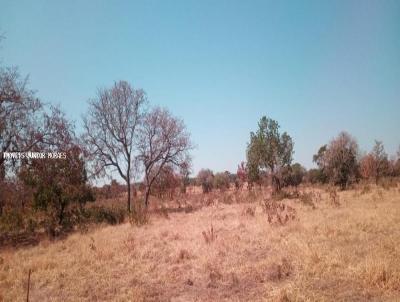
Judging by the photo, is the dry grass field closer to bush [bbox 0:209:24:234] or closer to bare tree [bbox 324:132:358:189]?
bush [bbox 0:209:24:234]

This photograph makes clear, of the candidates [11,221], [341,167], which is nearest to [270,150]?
[341,167]

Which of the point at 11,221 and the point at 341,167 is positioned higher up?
the point at 341,167

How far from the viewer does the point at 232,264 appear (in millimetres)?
7848

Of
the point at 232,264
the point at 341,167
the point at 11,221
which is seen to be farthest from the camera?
the point at 341,167

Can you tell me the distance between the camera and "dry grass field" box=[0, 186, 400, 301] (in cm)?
606

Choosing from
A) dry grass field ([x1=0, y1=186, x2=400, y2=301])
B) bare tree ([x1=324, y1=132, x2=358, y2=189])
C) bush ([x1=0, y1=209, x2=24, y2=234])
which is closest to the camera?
dry grass field ([x1=0, y1=186, x2=400, y2=301])

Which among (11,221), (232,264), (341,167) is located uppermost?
(341,167)

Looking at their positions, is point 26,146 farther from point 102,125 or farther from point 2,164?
point 102,125

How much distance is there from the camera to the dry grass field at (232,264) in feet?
19.9

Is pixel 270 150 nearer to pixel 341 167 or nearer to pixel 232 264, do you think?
pixel 341 167

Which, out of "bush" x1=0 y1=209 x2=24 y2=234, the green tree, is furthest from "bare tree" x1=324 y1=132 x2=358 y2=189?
"bush" x1=0 y1=209 x2=24 y2=234

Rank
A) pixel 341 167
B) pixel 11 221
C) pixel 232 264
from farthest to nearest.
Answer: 1. pixel 341 167
2. pixel 11 221
3. pixel 232 264

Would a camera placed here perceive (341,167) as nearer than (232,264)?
No

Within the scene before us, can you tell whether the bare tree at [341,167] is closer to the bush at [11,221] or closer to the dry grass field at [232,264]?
the dry grass field at [232,264]
